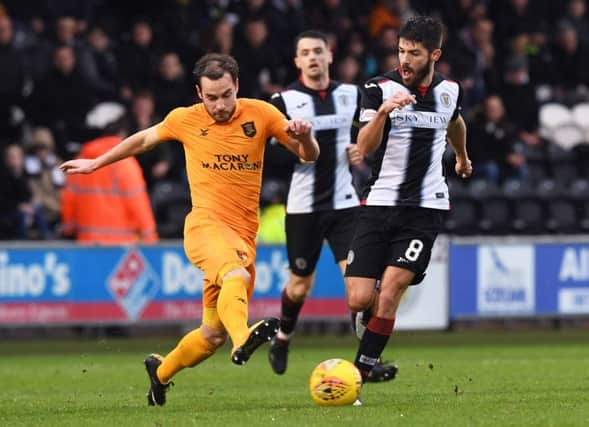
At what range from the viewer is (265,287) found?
16000 millimetres

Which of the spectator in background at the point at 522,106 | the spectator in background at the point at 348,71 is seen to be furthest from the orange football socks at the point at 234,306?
the spectator in background at the point at 522,106

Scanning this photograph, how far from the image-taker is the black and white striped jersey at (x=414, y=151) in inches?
355

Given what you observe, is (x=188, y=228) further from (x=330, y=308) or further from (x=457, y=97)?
(x=330, y=308)

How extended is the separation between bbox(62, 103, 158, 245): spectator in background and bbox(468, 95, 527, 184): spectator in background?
17.1ft

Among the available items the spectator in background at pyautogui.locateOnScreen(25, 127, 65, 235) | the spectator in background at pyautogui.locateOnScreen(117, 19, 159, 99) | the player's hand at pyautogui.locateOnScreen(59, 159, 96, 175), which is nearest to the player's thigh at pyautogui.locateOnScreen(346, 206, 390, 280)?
the player's hand at pyautogui.locateOnScreen(59, 159, 96, 175)

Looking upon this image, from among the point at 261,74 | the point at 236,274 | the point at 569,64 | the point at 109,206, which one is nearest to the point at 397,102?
the point at 236,274

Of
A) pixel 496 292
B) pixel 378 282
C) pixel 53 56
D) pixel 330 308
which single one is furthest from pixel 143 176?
pixel 378 282

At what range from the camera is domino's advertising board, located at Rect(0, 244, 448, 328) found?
599 inches

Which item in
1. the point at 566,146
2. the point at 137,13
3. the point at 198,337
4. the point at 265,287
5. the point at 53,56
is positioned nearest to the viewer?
the point at 198,337

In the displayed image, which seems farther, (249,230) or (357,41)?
(357,41)

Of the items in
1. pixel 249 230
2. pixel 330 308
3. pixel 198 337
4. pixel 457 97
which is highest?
pixel 457 97

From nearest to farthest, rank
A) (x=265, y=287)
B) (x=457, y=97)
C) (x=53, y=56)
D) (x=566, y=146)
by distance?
(x=457, y=97), (x=265, y=287), (x=53, y=56), (x=566, y=146)

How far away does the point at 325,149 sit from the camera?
37.4 ft

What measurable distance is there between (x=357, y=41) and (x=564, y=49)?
12.2 ft
